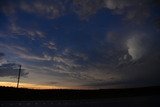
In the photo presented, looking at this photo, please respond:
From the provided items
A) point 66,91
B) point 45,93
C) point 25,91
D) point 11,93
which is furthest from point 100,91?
point 11,93

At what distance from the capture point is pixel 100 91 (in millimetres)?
76062

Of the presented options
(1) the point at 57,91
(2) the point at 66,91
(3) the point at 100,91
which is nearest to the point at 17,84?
(1) the point at 57,91

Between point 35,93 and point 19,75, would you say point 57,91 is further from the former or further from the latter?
point 19,75

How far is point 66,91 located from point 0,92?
24.6 meters

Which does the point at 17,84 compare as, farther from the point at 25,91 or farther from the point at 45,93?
the point at 45,93

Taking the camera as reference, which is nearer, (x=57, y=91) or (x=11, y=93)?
(x=11, y=93)

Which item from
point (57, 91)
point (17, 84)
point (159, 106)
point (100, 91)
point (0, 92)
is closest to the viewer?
point (159, 106)

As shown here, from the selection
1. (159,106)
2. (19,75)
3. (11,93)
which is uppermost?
(19,75)

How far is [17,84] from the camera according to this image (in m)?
51.8

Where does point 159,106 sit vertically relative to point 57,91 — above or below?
below

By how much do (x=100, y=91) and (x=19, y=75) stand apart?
33.3 meters

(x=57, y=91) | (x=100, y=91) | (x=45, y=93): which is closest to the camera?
(x=45, y=93)

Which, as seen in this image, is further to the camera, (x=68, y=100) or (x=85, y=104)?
(x=68, y=100)

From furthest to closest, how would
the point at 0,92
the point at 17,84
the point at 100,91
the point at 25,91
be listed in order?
the point at 100,91
the point at 25,91
the point at 17,84
the point at 0,92
